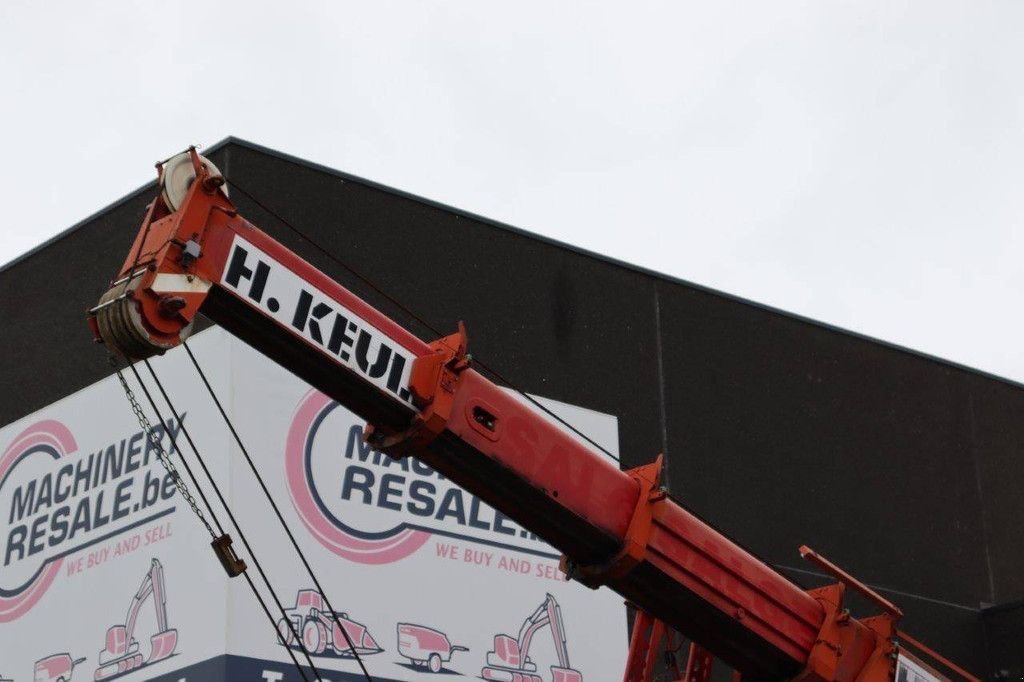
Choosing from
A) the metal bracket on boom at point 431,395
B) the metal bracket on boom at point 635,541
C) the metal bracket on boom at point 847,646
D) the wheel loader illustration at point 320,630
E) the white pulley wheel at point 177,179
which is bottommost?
the metal bracket on boom at point 847,646

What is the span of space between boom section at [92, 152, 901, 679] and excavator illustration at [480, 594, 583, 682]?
5.93 m

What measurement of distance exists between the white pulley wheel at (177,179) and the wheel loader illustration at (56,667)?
30.1ft

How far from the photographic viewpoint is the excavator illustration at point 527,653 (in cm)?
2052

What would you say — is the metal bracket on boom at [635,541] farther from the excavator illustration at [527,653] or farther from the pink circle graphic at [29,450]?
the pink circle graphic at [29,450]

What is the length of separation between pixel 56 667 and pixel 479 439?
29.9 ft

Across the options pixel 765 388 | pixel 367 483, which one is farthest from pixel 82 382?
pixel 765 388

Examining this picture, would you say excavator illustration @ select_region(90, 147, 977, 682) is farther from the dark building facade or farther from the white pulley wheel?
the dark building facade

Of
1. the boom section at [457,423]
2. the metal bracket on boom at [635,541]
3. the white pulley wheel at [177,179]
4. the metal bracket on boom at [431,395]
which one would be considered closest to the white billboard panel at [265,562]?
the metal bracket on boom at [635,541]

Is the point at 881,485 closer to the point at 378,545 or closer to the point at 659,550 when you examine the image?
the point at 378,545

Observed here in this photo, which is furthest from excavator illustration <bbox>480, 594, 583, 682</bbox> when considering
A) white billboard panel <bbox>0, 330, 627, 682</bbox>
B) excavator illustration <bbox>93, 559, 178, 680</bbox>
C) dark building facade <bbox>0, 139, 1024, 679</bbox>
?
excavator illustration <bbox>93, 559, 178, 680</bbox>

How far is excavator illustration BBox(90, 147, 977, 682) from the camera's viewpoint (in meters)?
12.3

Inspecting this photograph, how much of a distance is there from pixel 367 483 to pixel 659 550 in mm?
6836

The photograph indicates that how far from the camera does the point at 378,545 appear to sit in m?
20.1

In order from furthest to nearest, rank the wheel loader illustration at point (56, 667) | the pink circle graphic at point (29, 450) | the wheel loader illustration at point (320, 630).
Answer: the pink circle graphic at point (29, 450), the wheel loader illustration at point (56, 667), the wheel loader illustration at point (320, 630)
